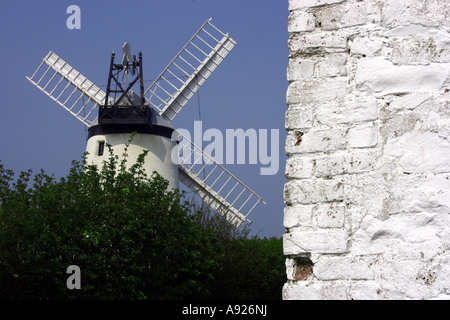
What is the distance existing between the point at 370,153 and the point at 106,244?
11.3m

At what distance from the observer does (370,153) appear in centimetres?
341

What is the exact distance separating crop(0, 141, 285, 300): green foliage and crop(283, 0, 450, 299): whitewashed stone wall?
398 inches

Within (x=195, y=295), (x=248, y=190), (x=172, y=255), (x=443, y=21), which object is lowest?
(x=195, y=295)

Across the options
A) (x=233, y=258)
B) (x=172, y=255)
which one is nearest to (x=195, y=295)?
(x=172, y=255)

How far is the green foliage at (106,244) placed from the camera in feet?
42.5

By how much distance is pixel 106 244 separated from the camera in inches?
551

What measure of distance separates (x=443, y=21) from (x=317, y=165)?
1062 millimetres

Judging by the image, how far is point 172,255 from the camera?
15.8 metres

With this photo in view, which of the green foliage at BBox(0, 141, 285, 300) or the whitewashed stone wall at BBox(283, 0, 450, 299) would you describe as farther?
the green foliage at BBox(0, 141, 285, 300)

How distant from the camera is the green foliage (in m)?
12.9

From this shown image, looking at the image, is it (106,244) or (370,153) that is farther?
(106,244)

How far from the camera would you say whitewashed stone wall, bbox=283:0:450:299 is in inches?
129

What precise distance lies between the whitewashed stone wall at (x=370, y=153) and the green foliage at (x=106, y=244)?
1010cm
